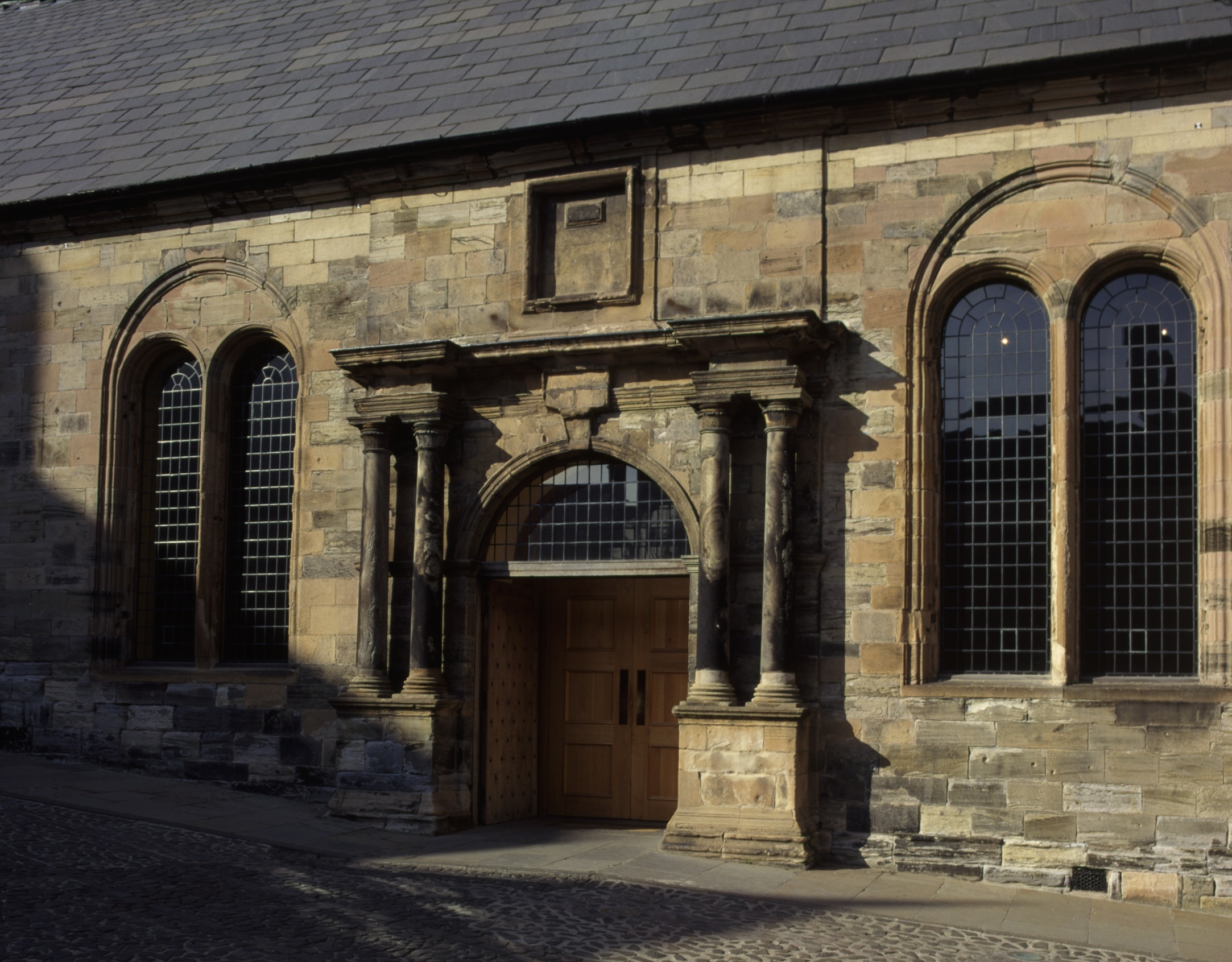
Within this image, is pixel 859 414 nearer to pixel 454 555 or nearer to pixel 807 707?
pixel 807 707

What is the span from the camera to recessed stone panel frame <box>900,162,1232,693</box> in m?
10.3

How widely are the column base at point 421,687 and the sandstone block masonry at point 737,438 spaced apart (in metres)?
0.16

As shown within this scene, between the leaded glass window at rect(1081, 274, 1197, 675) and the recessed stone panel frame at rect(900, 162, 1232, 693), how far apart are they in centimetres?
14

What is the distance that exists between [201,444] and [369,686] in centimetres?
335

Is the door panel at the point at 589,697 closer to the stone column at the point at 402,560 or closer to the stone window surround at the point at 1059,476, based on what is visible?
the stone column at the point at 402,560

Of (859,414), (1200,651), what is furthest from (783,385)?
(1200,651)

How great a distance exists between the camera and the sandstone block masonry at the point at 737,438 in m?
10.4

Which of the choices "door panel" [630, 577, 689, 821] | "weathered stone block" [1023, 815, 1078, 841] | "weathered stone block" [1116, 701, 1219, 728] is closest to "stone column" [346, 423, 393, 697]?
"door panel" [630, 577, 689, 821]

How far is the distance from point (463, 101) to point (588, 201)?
1923 millimetres

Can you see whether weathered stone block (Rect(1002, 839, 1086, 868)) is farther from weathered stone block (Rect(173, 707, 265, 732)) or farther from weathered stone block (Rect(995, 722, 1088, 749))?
weathered stone block (Rect(173, 707, 265, 732))

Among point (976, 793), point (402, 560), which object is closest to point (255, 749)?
point (402, 560)

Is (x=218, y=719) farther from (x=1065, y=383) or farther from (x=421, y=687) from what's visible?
(x=1065, y=383)

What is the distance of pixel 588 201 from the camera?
1238cm

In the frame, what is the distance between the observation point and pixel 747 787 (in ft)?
34.8
